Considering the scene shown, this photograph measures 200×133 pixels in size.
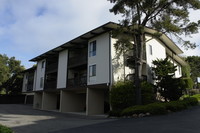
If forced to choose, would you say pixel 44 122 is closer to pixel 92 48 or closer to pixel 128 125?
pixel 128 125

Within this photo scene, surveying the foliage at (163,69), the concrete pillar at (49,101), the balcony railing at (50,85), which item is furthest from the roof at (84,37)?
the foliage at (163,69)

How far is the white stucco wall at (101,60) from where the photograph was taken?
61.4 feet

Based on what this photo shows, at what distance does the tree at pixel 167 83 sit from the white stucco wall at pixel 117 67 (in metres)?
4.03

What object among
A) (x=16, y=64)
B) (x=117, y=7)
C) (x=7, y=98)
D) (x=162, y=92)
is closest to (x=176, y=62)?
(x=162, y=92)

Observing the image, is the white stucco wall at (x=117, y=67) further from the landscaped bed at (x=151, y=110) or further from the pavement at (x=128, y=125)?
the pavement at (x=128, y=125)

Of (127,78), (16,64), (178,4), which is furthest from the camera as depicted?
(16,64)

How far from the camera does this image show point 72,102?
24.9 m

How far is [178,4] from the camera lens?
54.9 ft

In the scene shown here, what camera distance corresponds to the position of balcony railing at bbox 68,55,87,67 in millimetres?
22200

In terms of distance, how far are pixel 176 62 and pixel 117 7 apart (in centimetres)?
2196

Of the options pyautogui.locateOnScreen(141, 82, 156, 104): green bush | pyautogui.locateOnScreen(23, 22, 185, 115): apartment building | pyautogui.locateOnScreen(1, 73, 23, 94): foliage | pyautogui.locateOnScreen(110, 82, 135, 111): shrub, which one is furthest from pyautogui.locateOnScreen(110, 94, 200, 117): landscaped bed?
pyautogui.locateOnScreen(1, 73, 23, 94): foliage

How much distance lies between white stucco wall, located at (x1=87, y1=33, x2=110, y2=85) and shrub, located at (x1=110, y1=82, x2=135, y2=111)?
1646 mm

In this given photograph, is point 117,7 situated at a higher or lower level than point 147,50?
higher

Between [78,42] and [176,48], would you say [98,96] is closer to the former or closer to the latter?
[78,42]
